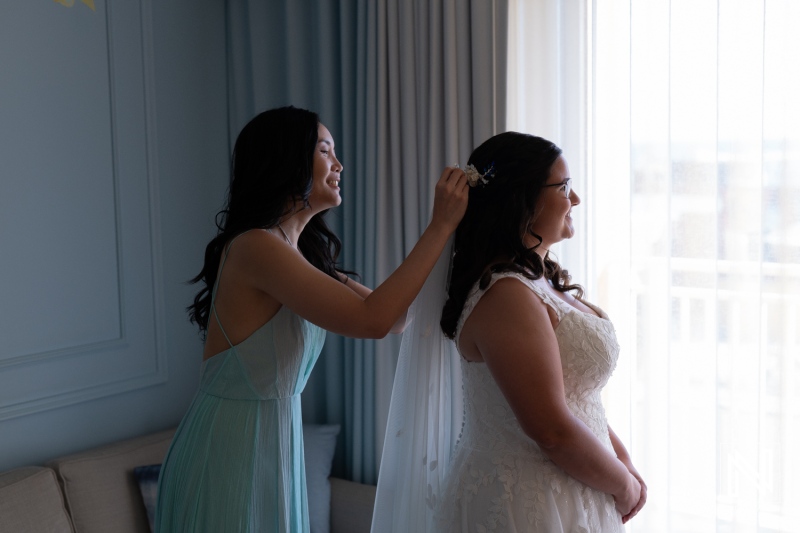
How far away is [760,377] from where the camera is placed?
2.23m

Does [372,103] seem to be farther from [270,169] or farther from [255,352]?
[255,352]

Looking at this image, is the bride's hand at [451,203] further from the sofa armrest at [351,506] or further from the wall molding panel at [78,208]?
the wall molding panel at [78,208]

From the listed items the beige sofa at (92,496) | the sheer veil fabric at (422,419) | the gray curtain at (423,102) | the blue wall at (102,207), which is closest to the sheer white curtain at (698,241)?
the gray curtain at (423,102)

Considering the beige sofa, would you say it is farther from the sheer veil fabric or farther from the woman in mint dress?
the sheer veil fabric

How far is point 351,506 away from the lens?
9.74 feet

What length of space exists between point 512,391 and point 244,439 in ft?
2.19

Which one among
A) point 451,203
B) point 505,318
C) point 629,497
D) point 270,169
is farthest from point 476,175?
point 629,497

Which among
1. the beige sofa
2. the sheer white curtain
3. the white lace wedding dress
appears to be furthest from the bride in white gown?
the beige sofa

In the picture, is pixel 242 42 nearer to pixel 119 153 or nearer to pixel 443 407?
pixel 119 153

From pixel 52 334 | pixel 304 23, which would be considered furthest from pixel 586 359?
pixel 304 23

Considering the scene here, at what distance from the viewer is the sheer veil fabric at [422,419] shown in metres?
1.81

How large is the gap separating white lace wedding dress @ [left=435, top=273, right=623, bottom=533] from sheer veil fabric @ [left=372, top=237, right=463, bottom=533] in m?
0.10

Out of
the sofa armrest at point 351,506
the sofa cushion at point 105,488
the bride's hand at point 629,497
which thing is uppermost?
the bride's hand at point 629,497

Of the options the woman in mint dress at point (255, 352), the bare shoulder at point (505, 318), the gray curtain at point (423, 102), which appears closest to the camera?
the bare shoulder at point (505, 318)
